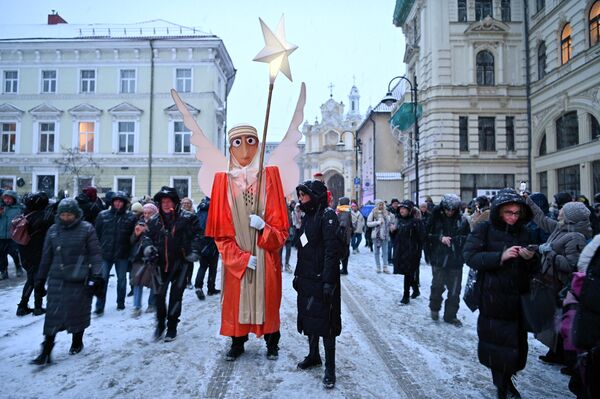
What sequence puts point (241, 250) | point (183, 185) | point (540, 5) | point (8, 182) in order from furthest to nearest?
point (8, 182) < point (183, 185) < point (540, 5) < point (241, 250)

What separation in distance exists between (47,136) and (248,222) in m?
29.1

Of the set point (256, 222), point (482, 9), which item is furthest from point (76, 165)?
point (482, 9)

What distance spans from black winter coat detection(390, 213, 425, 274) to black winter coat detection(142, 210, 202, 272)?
12.6 feet

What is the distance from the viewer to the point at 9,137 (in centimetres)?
2734

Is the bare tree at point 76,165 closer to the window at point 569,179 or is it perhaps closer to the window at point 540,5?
the window at point 569,179

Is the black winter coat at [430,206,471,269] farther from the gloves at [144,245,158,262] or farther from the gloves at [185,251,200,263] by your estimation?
the gloves at [144,245,158,262]

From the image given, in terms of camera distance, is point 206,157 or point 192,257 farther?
point 192,257

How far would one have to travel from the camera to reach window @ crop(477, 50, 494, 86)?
74.4ft

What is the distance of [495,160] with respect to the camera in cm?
2233

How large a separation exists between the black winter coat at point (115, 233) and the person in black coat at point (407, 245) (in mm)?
4949

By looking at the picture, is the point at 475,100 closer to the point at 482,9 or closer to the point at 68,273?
the point at 482,9

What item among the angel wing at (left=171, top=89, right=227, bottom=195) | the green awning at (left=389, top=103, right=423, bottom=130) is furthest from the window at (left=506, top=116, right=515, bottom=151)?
the angel wing at (left=171, top=89, right=227, bottom=195)

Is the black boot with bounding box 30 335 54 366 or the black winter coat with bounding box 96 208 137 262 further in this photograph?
the black winter coat with bounding box 96 208 137 262

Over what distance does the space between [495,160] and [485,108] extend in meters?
3.12
